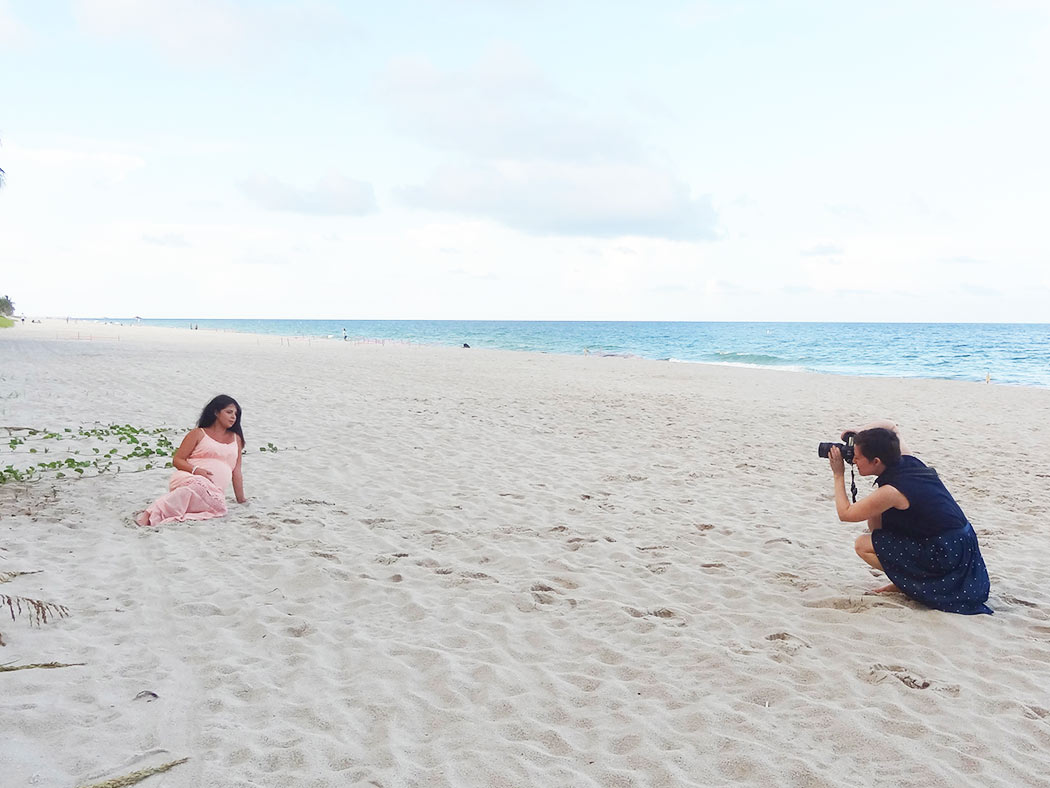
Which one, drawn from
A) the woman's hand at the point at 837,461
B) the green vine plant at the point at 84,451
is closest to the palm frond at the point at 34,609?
the green vine plant at the point at 84,451

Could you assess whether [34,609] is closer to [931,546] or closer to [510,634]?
[510,634]

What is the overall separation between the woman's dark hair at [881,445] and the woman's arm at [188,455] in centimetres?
526

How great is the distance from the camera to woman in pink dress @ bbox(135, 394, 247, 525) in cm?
621

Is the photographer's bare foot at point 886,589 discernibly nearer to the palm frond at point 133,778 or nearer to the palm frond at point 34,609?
the palm frond at point 133,778

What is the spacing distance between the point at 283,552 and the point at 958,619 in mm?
4543

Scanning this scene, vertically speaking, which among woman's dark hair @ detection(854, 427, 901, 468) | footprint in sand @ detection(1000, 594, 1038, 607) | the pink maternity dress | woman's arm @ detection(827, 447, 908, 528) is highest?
woman's dark hair @ detection(854, 427, 901, 468)

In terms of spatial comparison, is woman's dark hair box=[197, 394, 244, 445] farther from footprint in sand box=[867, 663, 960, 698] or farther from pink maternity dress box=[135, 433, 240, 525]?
footprint in sand box=[867, 663, 960, 698]

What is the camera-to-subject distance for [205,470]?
647 centimetres

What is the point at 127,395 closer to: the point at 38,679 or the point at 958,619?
the point at 38,679

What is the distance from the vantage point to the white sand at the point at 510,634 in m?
3.03

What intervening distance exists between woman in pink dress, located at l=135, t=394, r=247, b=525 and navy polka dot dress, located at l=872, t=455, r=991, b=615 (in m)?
5.20

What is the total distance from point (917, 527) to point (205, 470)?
5.56m

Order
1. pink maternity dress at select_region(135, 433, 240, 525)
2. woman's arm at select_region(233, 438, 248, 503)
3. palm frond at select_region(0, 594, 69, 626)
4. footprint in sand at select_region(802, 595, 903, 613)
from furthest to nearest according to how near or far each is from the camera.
Result: woman's arm at select_region(233, 438, 248, 503) < pink maternity dress at select_region(135, 433, 240, 525) < footprint in sand at select_region(802, 595, 903, 613) < palm frond at select_region(0, 594, 69, 626)

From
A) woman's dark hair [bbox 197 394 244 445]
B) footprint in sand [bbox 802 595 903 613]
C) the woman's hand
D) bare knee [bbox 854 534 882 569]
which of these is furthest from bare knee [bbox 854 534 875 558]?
woman's dark hair [bbox 197 394 244 445]
